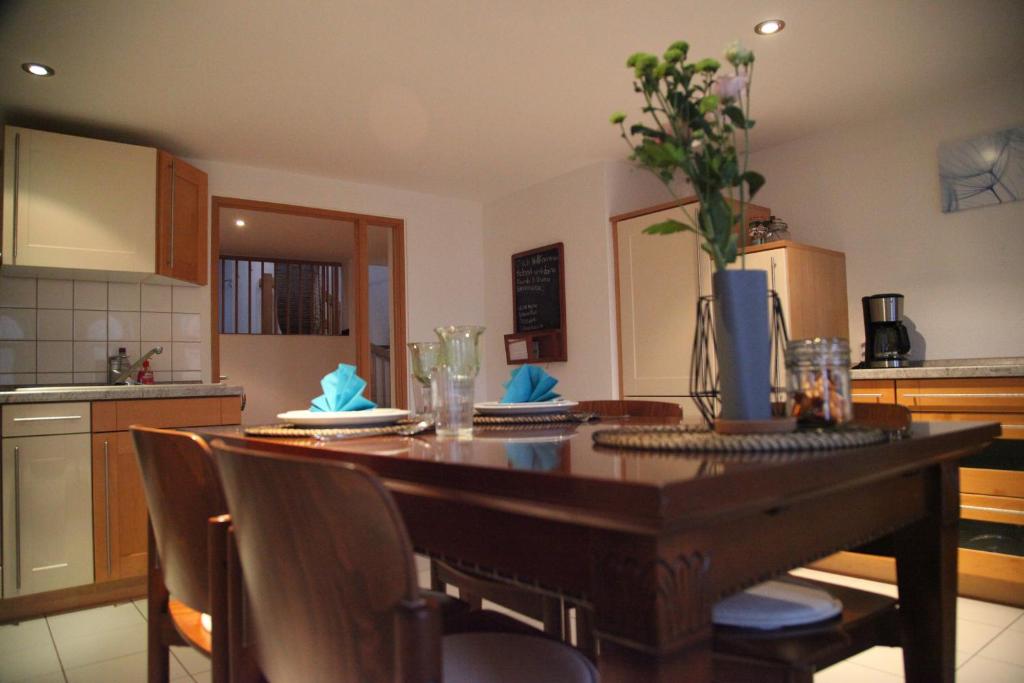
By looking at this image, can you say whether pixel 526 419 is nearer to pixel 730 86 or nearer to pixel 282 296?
pixel 730 86

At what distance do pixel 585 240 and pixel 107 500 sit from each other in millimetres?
2944

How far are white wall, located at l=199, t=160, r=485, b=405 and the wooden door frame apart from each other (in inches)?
1.6

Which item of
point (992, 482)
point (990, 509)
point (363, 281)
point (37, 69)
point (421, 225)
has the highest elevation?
point (37, 69)

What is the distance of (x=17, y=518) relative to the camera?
267 cm

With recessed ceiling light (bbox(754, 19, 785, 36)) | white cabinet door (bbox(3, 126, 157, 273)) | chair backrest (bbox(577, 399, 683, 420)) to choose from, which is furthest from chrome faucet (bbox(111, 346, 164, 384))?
recessed ceiling light (bbox(754, 19, 785, 36))

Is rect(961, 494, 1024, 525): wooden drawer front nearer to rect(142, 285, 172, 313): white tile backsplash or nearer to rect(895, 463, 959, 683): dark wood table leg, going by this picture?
rect(895, 463, 959, 683): dark wood table leg

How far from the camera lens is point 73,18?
2346mm

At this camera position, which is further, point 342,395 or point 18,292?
point 18,292

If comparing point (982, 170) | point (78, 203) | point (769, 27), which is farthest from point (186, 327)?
point (982, 170)

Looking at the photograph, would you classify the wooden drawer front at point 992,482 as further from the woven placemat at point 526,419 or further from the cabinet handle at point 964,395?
the woven placemat at point 526,419

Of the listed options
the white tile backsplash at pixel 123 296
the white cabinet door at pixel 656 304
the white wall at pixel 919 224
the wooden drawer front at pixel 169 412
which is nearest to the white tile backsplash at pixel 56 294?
the white tile backsplash at pixel 123 296

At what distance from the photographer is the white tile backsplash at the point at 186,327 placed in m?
3.75

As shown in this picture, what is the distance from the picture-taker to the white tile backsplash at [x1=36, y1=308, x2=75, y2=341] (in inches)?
133

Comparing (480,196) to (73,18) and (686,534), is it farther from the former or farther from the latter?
(686,534)
